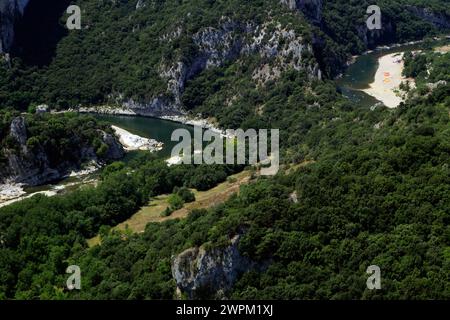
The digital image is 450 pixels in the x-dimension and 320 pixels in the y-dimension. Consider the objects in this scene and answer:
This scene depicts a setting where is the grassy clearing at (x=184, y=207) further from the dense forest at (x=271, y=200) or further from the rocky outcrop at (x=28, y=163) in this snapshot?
the rocky outcrop at (x=28, y=163)

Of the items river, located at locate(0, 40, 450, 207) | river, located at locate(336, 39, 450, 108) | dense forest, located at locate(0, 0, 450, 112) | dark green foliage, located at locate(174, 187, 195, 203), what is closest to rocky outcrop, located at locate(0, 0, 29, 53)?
dense forest, located at locate(0, 0, 450, 112)

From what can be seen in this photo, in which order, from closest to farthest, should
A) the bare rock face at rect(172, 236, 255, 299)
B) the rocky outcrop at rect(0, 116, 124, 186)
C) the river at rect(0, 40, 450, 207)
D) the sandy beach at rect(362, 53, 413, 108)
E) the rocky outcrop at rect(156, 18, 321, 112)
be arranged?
the bare rock face at rect(172, 236, 255, 299)
the river at rect(0, 40, 450, 207)
the rocky outcrop at rect(0, 116, 124, 186)
the sandy beach at rect(362, 53, 413, 108)
the rocky outcrop at rect(156, 18, 321, 112)

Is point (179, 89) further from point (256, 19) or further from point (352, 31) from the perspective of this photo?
point (352, 31)

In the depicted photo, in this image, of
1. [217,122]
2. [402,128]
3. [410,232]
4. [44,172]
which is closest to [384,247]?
[410,232]

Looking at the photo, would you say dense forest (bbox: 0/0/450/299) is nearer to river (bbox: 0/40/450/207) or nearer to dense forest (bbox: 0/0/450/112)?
dense forest (bbox: 0/0/450/112)
